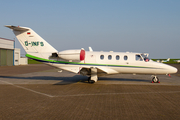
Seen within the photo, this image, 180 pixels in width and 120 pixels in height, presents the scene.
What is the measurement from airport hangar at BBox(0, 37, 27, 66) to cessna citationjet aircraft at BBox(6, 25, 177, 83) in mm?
32246

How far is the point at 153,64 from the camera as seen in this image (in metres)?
14.3

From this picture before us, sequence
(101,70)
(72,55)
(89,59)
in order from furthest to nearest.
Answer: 1. (89,59)
2. (72,55)
3. (101,70)

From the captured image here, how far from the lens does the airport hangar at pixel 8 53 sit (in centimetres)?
4219

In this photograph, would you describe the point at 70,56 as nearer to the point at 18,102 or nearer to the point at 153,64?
the point at 18,102

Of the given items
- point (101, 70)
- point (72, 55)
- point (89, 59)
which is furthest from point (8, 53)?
point (101, 70)

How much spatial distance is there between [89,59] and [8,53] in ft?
126

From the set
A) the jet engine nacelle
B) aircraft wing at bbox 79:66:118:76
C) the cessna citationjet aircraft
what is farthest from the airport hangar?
aircraft wing at bbox 79:66:118:76

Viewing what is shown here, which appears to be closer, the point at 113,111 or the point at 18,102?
the point at 113,111

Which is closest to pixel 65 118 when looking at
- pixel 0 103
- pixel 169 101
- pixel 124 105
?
pixel 124 105

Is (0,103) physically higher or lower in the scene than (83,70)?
lower

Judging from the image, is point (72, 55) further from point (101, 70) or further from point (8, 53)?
point (8, 53)

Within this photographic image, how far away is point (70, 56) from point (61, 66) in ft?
4.74

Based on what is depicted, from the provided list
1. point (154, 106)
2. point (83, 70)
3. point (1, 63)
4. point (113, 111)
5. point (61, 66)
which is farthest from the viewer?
point (1, 63)

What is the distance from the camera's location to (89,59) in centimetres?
1447
